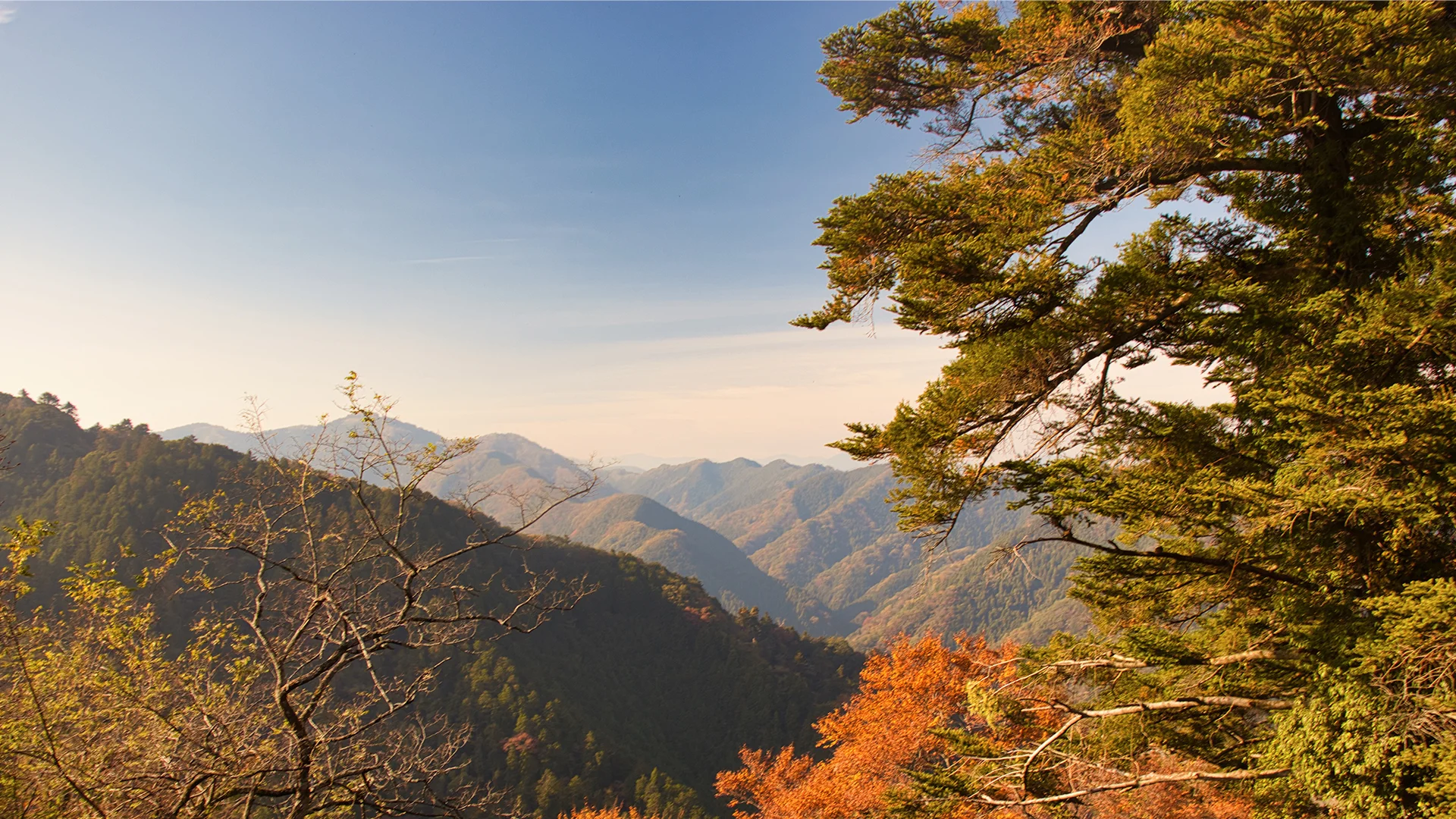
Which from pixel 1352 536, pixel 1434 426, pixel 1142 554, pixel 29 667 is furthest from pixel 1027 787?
pixel 29 667

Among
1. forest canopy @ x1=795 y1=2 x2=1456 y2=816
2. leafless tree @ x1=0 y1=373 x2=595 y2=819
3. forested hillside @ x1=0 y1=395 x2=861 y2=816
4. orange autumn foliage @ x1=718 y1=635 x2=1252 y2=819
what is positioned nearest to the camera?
forest canopy @ x1=795 y1=2 x2=1456 y2=816

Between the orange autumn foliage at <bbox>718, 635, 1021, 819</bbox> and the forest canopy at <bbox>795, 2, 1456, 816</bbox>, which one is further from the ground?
the forest canopy at <bbox>795, 2, 1456, 816</bbox>

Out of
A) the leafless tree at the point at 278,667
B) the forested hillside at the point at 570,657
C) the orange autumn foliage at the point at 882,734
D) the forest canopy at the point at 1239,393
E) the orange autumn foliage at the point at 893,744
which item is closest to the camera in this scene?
the forest canopy at the point at 1239,393

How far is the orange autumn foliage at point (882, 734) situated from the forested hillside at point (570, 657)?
1250 inches

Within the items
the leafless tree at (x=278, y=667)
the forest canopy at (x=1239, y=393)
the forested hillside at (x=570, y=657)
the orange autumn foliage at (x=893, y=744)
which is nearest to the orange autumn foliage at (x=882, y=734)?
the orange autumn foliage at (x=893, y=744)

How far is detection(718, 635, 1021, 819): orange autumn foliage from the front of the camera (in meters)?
15.9

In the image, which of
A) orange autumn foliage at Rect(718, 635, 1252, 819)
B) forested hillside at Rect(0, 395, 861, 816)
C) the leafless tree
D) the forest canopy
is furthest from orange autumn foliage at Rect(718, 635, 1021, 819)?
forested hillside at Rect(0, 395, 861, 816)

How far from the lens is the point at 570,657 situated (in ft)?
296

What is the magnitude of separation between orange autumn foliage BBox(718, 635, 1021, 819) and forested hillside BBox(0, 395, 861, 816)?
31.8 m

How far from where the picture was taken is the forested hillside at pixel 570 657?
62.6 meters

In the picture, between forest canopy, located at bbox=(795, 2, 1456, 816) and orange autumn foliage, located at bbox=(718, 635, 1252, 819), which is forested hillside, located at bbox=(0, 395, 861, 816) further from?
forest canopy, located at bbox=(795, 2, 1456, 816)

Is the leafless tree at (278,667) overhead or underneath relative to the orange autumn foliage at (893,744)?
overhead

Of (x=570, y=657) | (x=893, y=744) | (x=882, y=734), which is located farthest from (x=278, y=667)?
(x=570, y=657)

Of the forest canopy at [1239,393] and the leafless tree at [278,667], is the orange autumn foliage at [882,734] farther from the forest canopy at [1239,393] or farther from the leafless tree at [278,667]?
the leafless tree at [278,667]
